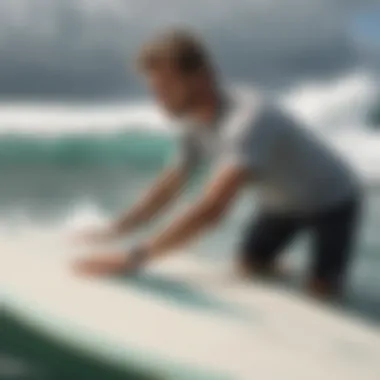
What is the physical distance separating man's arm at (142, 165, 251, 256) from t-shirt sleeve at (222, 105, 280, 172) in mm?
12

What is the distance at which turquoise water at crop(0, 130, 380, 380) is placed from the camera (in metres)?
1.09

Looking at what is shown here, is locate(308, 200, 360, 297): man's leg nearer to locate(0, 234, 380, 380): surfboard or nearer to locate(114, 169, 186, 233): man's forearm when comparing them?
locate(0, 234, 380, 380): surfboard

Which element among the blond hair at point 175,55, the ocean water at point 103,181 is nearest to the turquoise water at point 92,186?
the ocean water at point 103,181

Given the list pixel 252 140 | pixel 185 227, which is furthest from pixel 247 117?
pixel 185 227

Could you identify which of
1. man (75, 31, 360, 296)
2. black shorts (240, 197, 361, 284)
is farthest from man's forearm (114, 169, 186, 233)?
black shorts (240, 197, 361, 284)

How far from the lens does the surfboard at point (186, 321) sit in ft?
3.07

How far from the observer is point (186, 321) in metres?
1.00

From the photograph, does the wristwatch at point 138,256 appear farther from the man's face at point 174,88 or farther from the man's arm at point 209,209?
the man's face at point 174,88

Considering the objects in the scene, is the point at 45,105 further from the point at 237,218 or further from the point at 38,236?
the point at 237,218

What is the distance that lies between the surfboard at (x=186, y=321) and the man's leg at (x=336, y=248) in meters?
0.04

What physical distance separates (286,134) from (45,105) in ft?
0.99

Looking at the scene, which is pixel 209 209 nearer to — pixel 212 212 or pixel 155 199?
pixel 212 212

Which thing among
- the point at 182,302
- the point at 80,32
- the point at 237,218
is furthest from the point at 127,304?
the point at 80,32

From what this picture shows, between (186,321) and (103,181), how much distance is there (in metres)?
0.23
